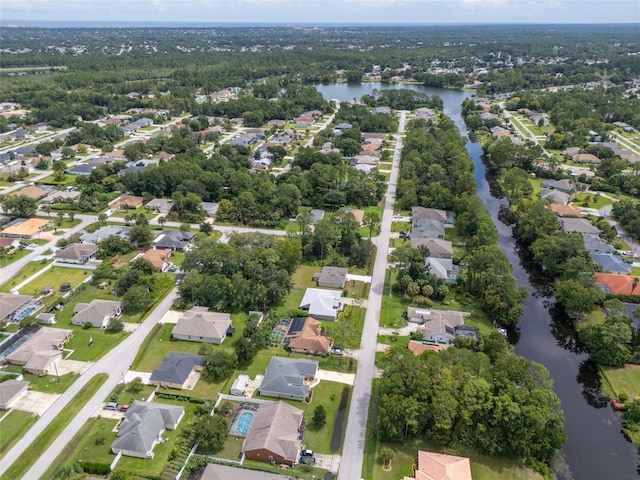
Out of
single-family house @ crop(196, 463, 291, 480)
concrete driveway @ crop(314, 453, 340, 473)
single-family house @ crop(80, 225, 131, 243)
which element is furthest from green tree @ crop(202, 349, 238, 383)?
single-family house @ crop(80, 225, 131, 243)

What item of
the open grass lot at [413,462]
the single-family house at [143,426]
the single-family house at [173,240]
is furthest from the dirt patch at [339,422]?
the single-family house at [173,240]

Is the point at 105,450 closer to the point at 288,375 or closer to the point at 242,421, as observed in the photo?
the point at 242,421

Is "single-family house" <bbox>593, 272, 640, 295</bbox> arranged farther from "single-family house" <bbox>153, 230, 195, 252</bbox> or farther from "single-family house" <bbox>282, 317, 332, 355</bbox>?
"single-family house" <bbox>153, 230, 195, 252</bbox>

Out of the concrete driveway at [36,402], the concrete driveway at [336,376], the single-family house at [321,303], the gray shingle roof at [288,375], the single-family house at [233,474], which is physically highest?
the single-family house at [233,474]

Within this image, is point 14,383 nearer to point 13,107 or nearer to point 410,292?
point 410,292

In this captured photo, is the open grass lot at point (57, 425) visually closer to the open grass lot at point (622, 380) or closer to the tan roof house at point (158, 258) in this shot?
the tan roof house at point (158, 258)

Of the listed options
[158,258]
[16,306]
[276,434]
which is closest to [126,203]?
[158,258]
